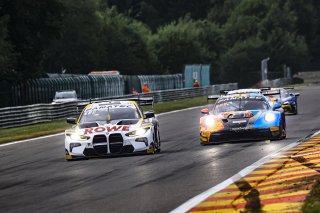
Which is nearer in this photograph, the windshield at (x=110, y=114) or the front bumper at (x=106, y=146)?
the front bumper at (x=106, y=146)

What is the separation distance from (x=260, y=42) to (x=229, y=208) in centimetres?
10071

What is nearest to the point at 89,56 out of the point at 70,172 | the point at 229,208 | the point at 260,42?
the point at 260,42

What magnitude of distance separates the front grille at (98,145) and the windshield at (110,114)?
104cm

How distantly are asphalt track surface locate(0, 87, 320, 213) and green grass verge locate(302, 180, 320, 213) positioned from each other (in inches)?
64.8

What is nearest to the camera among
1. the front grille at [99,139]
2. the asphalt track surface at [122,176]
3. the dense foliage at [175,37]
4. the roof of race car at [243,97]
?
the asphalt track surface at [122,176]

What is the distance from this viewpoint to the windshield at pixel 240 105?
2147cm

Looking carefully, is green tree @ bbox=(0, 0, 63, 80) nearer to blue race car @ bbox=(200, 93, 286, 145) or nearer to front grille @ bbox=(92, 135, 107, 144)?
blue race car @ bbox=(200, 93, 286, 145)

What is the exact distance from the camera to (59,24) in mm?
51938

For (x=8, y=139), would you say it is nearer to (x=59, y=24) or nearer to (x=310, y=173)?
(x=310, y=173)

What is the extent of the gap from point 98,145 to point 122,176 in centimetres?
389

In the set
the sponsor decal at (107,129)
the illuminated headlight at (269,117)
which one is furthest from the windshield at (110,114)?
Answer: the illuminated headlight at (269,117)

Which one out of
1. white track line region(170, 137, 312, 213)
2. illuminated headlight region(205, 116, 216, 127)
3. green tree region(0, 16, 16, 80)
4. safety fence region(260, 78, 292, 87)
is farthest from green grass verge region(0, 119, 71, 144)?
safety fence region(260, 78, 292, 87)

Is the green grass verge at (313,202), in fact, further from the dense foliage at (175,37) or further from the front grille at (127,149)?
the dense foliage at (175,37)

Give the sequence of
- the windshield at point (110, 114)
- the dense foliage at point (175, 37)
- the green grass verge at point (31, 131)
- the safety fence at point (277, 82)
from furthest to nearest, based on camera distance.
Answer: the dense foliage at point (175, 37) → the safety fence at point (277, 82) → the green grass verge at point (31, 131) → the windshield at point (110, 114)
